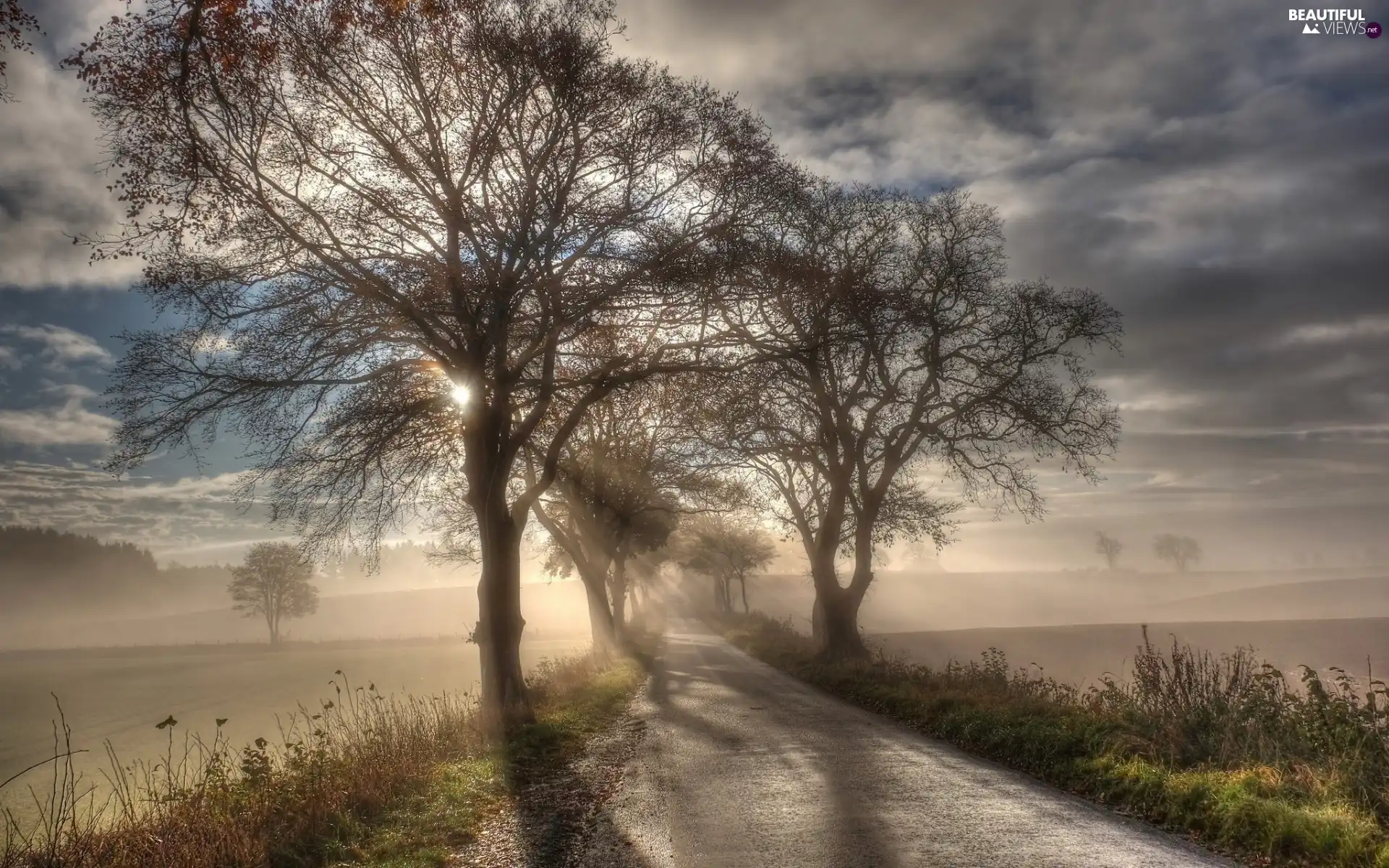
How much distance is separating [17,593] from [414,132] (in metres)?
227

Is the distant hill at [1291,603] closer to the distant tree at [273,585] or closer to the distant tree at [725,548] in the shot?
the distant tree at [725,548]

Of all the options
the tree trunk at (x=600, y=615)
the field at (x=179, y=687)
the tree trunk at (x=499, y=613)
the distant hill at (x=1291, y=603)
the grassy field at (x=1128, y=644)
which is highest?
the tree trunk at (x=499, y=613)

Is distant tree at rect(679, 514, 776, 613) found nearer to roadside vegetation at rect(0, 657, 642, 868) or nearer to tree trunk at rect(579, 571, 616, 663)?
tree trunk at rect(579, 571, 616, 663)

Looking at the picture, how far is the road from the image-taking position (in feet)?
20.0

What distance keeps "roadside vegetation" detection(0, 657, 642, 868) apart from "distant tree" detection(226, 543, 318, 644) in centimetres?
8377

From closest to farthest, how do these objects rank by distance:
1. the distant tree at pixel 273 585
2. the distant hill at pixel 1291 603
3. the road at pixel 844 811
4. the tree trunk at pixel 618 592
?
the road at pixel 844 811
the tree trunk at pixel 618 592
the distant tree at pixel 273 585
the distant hill at pixel 1291 603

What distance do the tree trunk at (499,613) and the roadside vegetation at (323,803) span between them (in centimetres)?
208

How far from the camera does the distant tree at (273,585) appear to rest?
286 ft

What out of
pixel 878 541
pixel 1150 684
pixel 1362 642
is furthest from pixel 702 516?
pixel 1150 684

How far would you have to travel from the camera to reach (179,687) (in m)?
49.6

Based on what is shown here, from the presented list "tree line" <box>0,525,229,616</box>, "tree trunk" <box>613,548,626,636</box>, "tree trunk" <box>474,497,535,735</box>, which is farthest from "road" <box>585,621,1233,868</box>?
"tree line" <box>0,525,229,616</box>

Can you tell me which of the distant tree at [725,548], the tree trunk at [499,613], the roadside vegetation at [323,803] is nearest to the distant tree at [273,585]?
the distant tree at [725,548]

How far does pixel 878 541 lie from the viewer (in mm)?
25000

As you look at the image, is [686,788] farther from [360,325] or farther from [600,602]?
[600,602]
